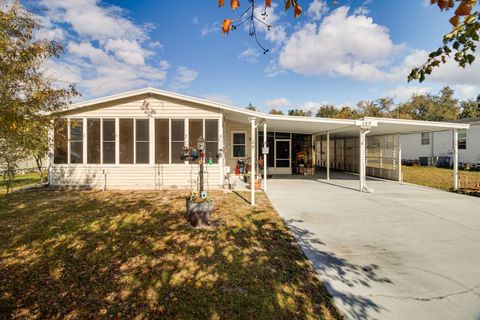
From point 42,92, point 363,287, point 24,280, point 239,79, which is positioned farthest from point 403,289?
point 239,79

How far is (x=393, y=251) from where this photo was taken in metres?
4.33

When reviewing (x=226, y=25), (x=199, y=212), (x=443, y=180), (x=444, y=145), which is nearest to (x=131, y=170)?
(x=199, y=212)

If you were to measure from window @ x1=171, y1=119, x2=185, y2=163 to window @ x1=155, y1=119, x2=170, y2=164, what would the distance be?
24 centimetres

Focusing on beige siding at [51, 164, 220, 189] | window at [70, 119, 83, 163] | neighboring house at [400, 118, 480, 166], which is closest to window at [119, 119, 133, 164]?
beige siding at [51, 164, 220, 189]

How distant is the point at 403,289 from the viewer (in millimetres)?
3137

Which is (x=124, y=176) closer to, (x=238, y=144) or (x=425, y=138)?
(x=238, y=144)

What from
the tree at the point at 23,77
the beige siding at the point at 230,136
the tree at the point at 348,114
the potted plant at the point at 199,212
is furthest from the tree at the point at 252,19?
the tree at the point at 348,114

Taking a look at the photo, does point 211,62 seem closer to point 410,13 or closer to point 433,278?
point 410,13

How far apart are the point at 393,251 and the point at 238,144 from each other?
10552 millimetres

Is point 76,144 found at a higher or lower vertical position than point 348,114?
lower

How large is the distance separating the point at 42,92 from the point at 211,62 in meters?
9.01

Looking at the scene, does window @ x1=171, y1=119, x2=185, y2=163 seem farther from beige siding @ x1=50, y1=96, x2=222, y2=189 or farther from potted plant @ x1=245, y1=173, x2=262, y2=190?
potted plant @ x1=245, y1=173, x2=262, y2=190

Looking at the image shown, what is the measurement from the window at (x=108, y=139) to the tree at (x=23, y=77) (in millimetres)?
4549

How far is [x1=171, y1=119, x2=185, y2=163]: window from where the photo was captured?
1010cm
